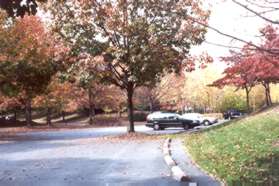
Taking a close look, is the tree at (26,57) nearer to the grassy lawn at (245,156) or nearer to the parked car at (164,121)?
the parked car at (164,121)

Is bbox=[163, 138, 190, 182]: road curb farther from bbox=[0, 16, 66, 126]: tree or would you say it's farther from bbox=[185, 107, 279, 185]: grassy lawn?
bbox=[0, 16, 66, 126]: tree

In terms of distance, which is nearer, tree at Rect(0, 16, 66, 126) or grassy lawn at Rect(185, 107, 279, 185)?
grassy lawn at Rect(185, 107, 279, 185)

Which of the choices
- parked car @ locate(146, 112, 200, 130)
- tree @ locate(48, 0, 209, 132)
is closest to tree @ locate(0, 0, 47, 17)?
tree @ locate(48, 0, 209, 132)

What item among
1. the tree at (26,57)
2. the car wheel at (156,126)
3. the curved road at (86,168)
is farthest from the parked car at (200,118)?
the curved road at (86,168)

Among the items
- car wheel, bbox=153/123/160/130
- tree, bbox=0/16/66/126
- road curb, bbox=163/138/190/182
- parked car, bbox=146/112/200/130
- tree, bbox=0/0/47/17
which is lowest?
road curb, bbox=163/138/190/182

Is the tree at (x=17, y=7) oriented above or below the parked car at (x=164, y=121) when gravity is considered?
above

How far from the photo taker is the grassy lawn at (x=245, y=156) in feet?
41.1

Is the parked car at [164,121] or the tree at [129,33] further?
the parked car at [164,121]

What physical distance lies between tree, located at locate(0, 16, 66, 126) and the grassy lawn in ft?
45.2

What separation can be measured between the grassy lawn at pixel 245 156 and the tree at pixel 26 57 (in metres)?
13.8

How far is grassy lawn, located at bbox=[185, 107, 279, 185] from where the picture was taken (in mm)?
12530

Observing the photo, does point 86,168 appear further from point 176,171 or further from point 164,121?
point 164,121

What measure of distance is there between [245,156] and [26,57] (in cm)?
2062

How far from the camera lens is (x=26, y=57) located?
33812 mm
